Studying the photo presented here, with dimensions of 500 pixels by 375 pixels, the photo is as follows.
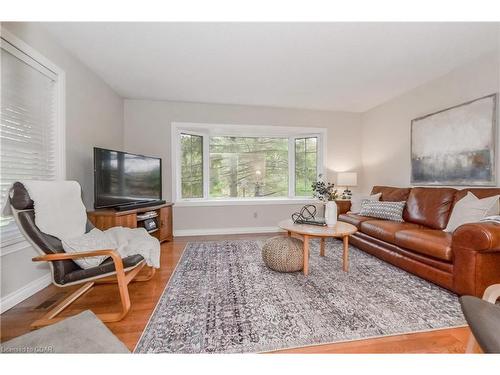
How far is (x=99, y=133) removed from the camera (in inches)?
123

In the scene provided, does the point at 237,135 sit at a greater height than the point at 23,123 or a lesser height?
greater

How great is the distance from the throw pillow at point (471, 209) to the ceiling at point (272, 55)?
1607mm

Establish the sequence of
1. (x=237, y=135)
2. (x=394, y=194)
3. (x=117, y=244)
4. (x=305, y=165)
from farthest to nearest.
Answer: (x=305, y=165)
(x=237, y=135)
(x=394, y=194)
(x=117, y=244)

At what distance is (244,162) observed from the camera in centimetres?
464

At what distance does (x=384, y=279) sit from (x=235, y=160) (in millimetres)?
3240

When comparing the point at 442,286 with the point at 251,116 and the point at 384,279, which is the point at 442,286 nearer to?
the point at 384,279

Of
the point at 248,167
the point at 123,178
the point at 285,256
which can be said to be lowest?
the point at 285,256

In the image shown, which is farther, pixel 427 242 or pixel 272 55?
pixel 272 55

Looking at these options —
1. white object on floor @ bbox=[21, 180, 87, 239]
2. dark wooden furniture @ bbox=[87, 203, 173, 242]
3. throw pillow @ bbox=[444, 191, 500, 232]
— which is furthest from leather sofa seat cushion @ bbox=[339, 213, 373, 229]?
white object on floor @ bbox=[21, 180, 87, 239]

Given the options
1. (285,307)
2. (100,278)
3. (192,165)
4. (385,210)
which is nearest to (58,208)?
(100,278)

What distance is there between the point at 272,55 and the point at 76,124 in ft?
7.90

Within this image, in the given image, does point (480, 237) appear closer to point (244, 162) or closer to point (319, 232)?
point (319, 232)

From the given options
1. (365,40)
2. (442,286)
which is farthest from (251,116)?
(442,286)

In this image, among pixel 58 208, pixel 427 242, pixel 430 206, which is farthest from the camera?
pixel 430 206
